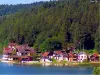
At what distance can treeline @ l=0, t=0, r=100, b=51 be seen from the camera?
77.2ft

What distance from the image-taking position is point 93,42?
2350 cm

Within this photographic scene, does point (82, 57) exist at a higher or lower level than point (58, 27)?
lower

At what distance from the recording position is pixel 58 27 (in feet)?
84.4

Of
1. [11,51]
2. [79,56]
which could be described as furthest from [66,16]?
[79,56]

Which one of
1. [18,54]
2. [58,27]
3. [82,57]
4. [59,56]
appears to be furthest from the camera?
[58,27]

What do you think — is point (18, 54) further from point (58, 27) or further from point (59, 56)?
point (58, 27)

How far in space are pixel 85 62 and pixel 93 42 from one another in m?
4.77

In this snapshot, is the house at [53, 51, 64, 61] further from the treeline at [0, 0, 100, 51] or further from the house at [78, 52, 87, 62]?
the treeline at [0, 0, 100, 51]

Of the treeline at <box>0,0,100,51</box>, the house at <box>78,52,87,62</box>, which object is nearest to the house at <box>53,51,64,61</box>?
the house at <box>78,52,87,62</box>

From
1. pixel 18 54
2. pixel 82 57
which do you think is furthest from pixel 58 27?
pixel 82 57

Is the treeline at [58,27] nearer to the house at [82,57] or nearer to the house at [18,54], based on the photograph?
the house at [18,54]

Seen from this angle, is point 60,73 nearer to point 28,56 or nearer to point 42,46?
point 28,56

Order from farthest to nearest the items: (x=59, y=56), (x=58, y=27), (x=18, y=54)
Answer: (x=58, y=27), (x=18, y=54), (x=59, y=56)

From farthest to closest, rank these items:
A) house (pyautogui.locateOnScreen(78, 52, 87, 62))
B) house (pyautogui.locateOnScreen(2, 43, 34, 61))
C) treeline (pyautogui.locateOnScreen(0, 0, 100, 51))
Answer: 1. treeline (pyautogui.locateOnScreen(0, 0, 100, 51))
2. house (pyautogui.locateOnScreen(2, 43, 34, 61))
3. house (pyautogui.locateOnScreen(78, 52, 87, 62))
